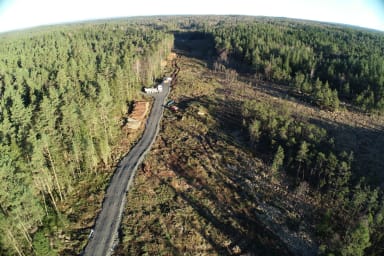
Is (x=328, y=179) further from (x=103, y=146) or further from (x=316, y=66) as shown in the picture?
(x=316, y=66)

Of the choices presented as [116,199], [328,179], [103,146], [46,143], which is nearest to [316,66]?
[328,179]

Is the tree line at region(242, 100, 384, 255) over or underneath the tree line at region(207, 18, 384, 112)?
underneath

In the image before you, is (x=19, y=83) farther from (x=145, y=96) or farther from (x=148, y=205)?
(x=148, y=205)

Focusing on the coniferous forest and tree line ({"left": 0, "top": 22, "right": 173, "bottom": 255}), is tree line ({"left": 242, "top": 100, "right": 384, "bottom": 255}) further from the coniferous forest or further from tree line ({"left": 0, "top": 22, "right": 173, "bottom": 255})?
tree line ({"left": 0, "top": 22, "right": 173, "bottom": 255})

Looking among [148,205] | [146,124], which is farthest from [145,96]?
[148,205]

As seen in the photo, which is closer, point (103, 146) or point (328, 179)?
point (103, 146)

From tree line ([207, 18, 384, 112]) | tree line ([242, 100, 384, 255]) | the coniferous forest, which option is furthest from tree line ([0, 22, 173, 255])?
tree line ([207, 18, 384, 112])

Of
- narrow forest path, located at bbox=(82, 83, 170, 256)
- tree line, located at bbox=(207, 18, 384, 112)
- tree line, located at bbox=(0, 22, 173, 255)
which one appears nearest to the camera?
tree line, located at bbox=(0, 22, 173, 255)

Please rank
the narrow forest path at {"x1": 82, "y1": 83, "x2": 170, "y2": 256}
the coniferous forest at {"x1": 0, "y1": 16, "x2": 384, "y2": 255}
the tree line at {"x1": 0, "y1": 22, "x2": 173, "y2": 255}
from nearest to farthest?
the tree line at {"x1": 0, "y1": 22, "x2": 173, "y2": 255} < the coniferous forest at {"x1": 0, "y1": 16, "x2": 384, "y2": 255} < the narrow forest path at {"x1": 82, "y1": 83, "x2": 170, "y2": 256}
